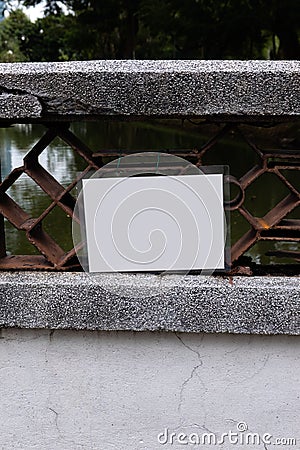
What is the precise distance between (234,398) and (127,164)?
61 cm

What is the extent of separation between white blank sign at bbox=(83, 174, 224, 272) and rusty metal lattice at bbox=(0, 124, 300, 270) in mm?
49

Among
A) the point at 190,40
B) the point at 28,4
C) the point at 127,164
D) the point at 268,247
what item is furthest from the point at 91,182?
the point at 28,4

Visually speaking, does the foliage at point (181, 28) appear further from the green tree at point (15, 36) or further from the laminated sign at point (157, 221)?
the laminated sign at point (157, 221)

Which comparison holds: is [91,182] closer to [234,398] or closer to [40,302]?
[40,302]

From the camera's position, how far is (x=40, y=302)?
1.39m

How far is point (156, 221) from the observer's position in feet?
4.60

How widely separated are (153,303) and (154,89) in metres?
0.47

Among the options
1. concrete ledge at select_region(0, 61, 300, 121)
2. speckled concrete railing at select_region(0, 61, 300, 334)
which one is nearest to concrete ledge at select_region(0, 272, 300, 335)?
speckled concrete railing at select_region(0, 61, 300, 334)

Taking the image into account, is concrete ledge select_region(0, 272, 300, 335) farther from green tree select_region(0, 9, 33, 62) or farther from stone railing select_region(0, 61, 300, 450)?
green tree select_region(0, 9, 33, 62)

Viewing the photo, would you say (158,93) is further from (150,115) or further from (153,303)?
(153,303)

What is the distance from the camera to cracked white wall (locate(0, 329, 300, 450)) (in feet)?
4.66

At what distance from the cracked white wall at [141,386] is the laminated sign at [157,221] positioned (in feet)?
0.58

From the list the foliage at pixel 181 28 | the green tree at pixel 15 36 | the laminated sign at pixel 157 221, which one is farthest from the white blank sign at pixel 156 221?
the green tree at pixel 15 36

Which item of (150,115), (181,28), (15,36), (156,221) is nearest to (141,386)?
(156,221)
